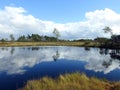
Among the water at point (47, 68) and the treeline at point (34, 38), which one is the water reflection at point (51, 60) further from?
the treeline at point (34, 38)

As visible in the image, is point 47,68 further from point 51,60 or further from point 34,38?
point 34,38

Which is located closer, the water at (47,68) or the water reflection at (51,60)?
the water at (47,68)

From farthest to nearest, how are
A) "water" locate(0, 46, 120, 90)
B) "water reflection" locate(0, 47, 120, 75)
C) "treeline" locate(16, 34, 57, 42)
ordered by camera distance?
1. "treeline" locate(16, 34, 57, 42)
2. "water reflection" locate(0, 47, 120, 75)
3. "water" locate(0, 46, 120, 90)

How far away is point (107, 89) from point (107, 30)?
85199mm

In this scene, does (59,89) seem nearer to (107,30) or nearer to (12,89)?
(12,89)

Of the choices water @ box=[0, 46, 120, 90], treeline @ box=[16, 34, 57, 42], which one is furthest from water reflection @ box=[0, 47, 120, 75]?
treeline @ box=[16, 34, 57, 42]

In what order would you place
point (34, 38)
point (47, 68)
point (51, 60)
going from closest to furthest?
point (47, 68)
point (51, 60)
point (34, 38)

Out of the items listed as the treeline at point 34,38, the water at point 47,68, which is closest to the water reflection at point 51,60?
the water at point 47,68

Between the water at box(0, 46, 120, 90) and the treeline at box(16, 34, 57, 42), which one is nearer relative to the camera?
the water at box(0, 46, 120, 90)

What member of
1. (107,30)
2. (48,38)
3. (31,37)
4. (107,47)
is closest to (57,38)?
(48,38)

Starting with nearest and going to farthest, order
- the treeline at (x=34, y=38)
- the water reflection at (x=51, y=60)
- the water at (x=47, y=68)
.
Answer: the water at (x=47, y=68)
the water reflection at (x=51, y=60)
the treeline at (x=34, y=38)

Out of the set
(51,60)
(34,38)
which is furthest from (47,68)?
(34,38)

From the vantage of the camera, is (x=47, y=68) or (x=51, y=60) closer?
(x=47, y=68)

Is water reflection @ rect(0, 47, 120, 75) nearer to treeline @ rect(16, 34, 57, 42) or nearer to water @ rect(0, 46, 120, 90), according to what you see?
water @ rect(0, 46, 120, 90)
